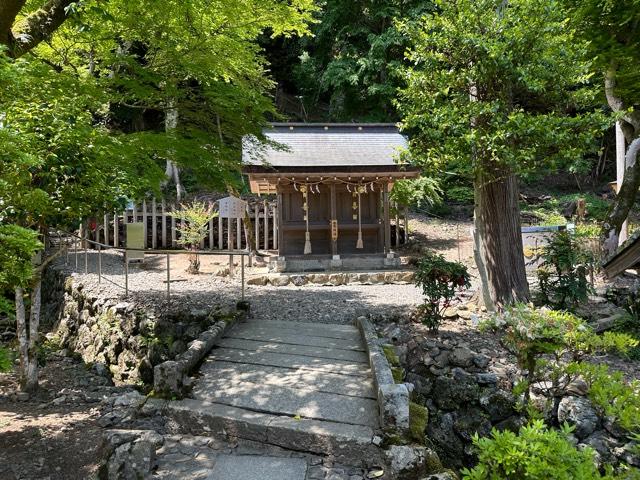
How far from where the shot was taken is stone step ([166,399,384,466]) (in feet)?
11.9

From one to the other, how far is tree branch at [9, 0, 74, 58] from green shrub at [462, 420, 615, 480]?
6.15 m

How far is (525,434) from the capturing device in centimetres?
251

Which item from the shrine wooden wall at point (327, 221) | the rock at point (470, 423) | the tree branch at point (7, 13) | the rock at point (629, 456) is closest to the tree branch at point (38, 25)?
the tree branch at point (7, 13)

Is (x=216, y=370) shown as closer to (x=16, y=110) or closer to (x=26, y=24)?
(x=16, y=110)

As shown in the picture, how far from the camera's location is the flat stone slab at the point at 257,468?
3379 mm

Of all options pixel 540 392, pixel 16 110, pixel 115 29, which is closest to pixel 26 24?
pixel 115 29

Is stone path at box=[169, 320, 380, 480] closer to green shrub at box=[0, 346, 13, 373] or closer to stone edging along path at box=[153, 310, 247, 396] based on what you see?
stone edging along path at box=[153, 310, 247, 396]

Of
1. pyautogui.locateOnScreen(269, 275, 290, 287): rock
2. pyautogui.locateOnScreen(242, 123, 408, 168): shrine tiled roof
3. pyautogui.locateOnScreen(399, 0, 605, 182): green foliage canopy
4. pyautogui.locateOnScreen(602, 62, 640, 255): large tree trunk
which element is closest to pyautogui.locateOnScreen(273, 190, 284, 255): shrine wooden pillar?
pyautogui.locateOnScreen(242, 123, 408, 168): shrine tiled roof

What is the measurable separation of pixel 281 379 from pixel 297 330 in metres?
1.92

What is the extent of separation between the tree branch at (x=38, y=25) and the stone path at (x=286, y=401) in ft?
14.2

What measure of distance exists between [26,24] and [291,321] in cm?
539

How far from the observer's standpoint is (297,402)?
4316 mm

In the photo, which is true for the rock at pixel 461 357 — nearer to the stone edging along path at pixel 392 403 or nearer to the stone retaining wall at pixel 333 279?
the stone edging along path at pixel 392 403

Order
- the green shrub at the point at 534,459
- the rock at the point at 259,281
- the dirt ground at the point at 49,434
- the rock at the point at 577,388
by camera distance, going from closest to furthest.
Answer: the green shrub at the point at 534,459, the dirt ground at the point at 49,434, the rock at the point at 577,388, the rock at the point at 259,281
